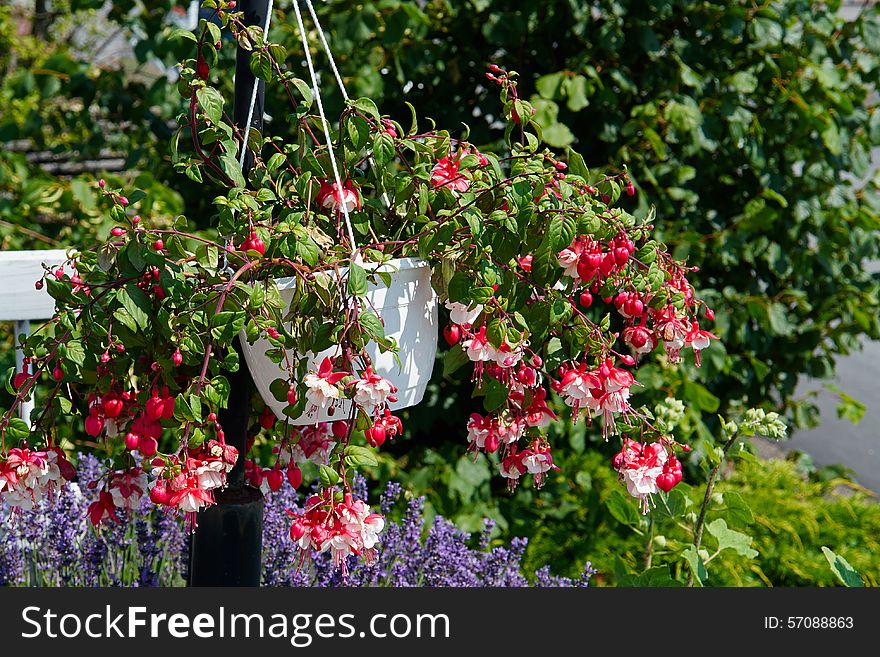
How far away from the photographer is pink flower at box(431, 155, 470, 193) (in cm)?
119

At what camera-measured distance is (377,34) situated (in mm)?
2314

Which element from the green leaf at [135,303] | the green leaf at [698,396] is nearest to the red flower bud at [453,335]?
the green leaf at [135,303]

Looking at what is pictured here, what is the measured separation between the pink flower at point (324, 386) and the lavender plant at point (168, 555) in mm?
679

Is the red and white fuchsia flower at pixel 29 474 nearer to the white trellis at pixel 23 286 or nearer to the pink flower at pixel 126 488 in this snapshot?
the pink flower at pixel 126 488

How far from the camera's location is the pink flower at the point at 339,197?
3.66 feet

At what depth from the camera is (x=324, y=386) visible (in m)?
0.93

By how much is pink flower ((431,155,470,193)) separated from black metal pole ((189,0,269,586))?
23cm

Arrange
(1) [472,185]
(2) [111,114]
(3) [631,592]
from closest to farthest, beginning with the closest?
(1) [472,185]
(3) [631,592]
(2) [111,114]

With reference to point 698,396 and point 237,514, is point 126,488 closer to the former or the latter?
point 237,514

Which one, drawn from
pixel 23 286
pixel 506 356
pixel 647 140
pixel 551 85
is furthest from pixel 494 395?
pixel 647 140

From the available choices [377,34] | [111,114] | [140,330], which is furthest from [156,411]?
[111,114]

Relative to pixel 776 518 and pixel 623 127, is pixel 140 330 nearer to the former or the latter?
pixel 623 127

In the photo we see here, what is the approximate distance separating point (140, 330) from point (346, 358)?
225 millimetres

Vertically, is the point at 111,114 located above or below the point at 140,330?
above
